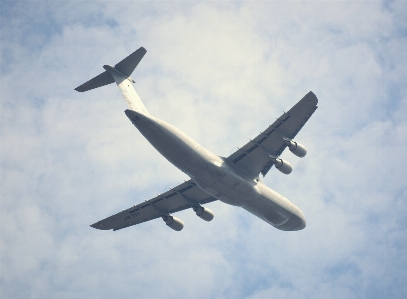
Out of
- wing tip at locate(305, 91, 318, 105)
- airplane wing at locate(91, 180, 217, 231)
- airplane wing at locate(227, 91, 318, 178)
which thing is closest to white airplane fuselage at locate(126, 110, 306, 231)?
airplane wing at locate(227, 91, 318, 178)

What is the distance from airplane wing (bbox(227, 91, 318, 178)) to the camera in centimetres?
3309

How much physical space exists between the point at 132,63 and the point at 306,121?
11.4m

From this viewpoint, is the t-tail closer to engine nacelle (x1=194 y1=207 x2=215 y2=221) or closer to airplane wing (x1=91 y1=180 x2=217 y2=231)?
airplane wing (x1=91 y1=180 x2=217 y2=231)

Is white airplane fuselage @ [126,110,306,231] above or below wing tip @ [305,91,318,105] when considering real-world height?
below

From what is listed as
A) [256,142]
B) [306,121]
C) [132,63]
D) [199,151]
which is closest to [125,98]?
[132,63]

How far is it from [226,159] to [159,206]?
8264 millimetres

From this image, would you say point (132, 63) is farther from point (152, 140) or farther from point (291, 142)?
point (291, 142)

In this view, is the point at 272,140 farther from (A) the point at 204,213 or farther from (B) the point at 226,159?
(A) the point at 204,213

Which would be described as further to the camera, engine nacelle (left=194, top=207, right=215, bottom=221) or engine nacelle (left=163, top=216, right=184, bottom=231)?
engine nacelle (left=163, top=216, right=184, bottom=231)

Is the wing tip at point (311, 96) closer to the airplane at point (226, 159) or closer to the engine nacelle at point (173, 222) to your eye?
the airplane at point (226, 159)

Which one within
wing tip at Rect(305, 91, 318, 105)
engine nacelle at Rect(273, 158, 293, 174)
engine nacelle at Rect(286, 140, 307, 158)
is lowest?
engine nacelle at Rect(273, 158, 293, 174)

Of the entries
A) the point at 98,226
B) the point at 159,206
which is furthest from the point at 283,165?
the point at 98,226

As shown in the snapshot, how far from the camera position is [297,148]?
34.4 meters

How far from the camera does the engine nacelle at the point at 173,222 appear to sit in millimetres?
40719
